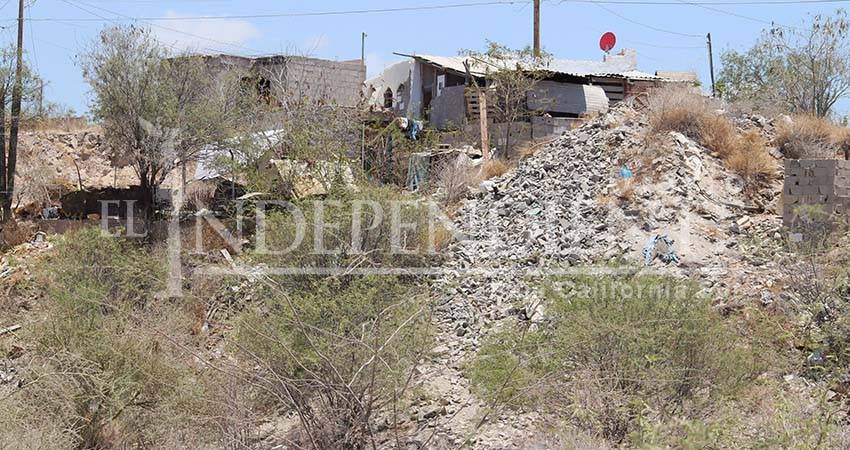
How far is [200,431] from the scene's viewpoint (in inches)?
413

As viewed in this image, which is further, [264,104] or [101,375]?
[264,104]

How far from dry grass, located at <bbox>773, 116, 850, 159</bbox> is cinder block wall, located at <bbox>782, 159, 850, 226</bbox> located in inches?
113

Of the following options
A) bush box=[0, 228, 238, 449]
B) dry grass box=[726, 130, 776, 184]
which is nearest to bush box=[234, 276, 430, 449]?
bush box=[0, 228, 238, 449]

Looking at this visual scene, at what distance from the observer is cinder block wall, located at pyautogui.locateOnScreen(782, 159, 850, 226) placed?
12312 millimetres

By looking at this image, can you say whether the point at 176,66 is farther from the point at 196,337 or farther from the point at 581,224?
the point at 581,224

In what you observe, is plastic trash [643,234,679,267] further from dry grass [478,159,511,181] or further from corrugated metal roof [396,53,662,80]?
corrugated metal roof [396,53,662,80]

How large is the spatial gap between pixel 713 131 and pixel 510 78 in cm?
530

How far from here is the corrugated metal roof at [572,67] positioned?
21.2 m

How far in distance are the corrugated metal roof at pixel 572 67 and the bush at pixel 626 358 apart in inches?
467

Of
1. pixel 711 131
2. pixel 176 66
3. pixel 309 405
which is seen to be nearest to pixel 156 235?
pixel 176 66

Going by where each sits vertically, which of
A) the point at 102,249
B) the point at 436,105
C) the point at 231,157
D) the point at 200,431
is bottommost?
the point at 200,431

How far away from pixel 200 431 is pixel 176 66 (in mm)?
10939

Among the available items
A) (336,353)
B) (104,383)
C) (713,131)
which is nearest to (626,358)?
(336,353)

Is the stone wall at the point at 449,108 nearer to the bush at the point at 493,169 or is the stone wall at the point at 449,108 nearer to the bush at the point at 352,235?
the bush at the point at 493,169
